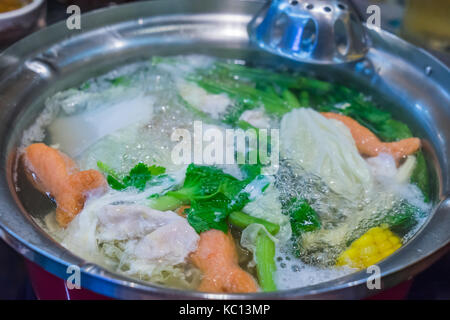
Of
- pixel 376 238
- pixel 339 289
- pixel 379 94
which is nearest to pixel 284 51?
pixel 379 94

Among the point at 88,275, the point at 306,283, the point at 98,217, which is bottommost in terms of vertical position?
the point at 306,283

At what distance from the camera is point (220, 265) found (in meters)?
1.66

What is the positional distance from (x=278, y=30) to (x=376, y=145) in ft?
2.72

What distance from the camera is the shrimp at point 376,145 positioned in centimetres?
230

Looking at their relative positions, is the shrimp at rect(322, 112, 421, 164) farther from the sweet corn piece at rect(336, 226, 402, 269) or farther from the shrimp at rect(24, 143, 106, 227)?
the shrimp at rect(24, 143, 106, 227)

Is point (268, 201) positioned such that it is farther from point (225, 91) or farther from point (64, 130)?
point (64, 130)

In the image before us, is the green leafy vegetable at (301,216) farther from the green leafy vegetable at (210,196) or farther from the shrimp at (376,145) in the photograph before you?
the shrimp at (376,145)

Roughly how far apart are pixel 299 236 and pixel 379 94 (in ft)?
4.06

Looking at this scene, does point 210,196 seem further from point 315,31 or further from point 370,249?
point 315,31

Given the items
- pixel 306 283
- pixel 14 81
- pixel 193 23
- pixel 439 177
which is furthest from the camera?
pixel 193 23

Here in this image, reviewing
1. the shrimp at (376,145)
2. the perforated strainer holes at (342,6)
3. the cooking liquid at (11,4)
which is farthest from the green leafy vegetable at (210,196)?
the cooking liquid at (11,4)

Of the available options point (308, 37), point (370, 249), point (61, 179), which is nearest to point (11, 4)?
point (61, 179)

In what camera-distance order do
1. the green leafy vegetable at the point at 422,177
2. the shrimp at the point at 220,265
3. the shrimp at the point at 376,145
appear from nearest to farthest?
the shrimp at the point at 220,265 < the green leafy vegetable at the point at 422,177 < the shrimp at the point at 376,145

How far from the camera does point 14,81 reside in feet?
Answer: 7.47
